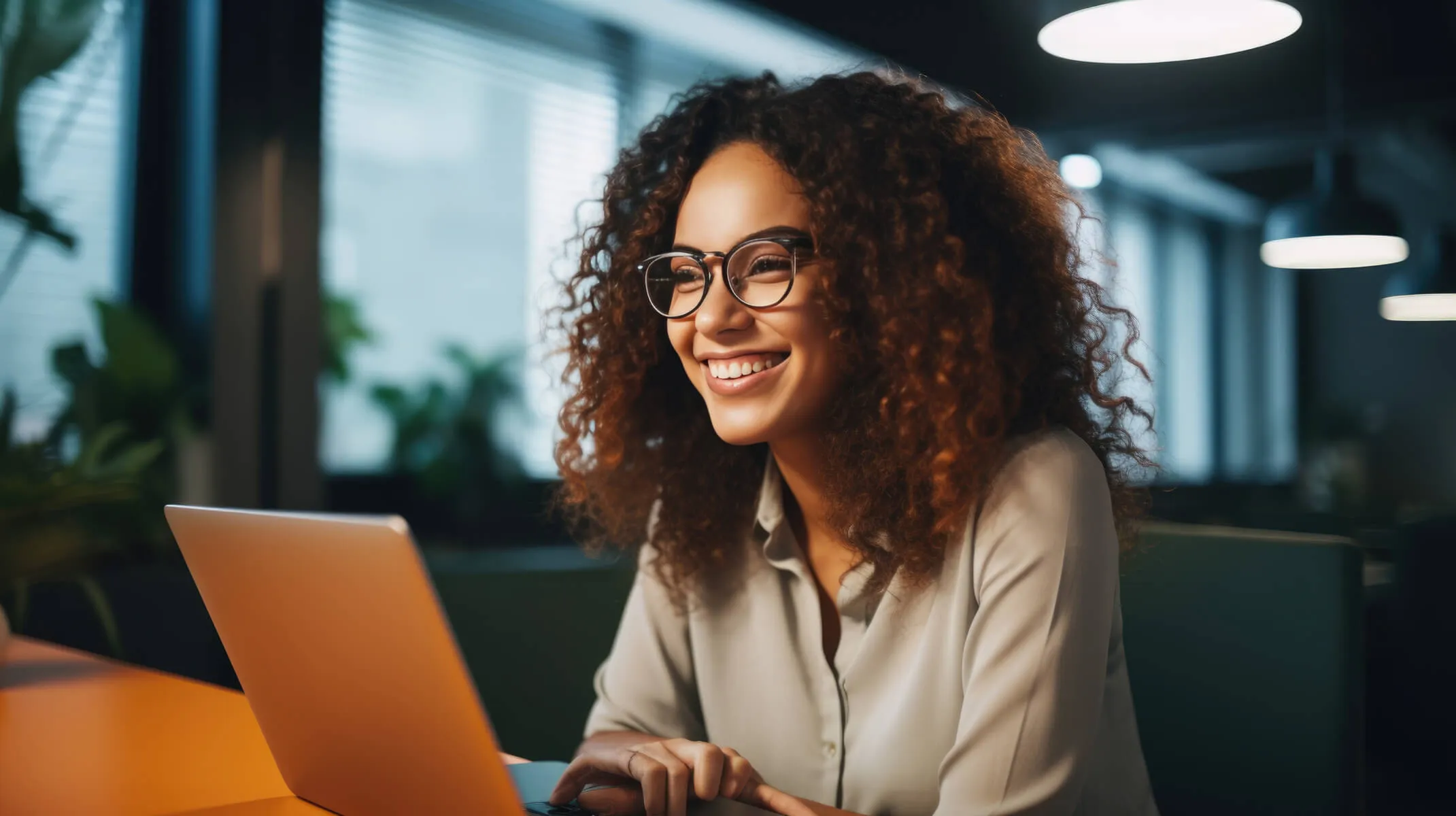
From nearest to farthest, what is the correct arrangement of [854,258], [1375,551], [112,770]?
[112,770], [854,258], [1375,551]

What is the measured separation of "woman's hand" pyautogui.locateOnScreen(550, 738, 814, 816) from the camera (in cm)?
94

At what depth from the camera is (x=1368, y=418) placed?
105 inches

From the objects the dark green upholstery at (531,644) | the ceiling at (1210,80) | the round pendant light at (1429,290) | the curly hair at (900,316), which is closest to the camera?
the curly hair at (900,316)

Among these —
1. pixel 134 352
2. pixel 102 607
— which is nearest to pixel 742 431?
pixel 102 607

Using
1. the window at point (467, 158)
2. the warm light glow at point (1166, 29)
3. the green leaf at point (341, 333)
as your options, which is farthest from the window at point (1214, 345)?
the green leaf at point (341, 333)

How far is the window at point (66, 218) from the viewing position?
231 centimetres

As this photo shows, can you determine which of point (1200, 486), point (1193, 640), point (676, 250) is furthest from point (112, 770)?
point (1200, 486)

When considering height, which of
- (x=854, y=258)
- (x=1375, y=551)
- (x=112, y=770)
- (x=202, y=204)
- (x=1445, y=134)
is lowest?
(x=112, y=770)

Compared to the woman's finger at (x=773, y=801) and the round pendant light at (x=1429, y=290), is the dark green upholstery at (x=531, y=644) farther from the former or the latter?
the round pendant light at (x=1429, y=290)

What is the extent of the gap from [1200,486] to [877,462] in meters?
2.14

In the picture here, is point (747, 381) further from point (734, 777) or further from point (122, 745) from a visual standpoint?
point (122, 745)

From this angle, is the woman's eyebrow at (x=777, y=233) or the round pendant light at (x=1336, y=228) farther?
the round pendant light at (x=1336, y=228)

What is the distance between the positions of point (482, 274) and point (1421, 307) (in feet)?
7.86

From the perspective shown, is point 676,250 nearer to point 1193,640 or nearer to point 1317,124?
point 1193,640
